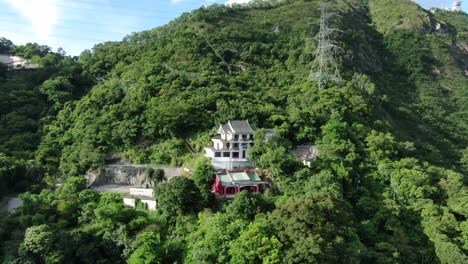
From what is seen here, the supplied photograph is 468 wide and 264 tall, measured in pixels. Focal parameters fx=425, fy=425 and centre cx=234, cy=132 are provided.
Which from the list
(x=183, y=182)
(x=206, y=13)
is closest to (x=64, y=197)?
(x=183, y=182)

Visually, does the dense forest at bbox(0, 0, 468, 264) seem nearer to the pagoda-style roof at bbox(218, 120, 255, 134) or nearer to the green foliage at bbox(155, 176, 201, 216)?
the green foliage at bbox(155, 176, 201, 216)

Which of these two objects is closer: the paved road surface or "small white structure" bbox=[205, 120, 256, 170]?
"small white structure" bbox=[205, 120, 256, 170]

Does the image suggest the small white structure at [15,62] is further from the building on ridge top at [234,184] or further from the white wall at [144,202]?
the building on ridge top at [234,184]

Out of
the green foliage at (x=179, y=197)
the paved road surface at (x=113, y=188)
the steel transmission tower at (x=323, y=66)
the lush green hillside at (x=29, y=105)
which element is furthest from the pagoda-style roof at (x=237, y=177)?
the steel transmission tower at (x=323, y=66)

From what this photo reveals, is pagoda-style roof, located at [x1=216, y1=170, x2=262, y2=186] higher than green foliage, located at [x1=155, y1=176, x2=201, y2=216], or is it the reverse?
pagoda-style roof, located at [x1=216, y1=170, x2=262, y2=186]

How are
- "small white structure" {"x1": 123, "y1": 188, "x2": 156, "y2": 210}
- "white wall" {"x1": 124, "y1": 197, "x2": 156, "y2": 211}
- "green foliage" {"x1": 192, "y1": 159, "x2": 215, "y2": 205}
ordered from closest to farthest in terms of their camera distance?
"green foliage" {"x1": 192, "y1": 159, "x2": 215, "y2": 205}, "white wall" {"x1": 124, "y1": 197, "x2": 156, "y2": 211}, "small white structure" {"x1": 123, "y1": 188, "x2": 156, "y2": 210}

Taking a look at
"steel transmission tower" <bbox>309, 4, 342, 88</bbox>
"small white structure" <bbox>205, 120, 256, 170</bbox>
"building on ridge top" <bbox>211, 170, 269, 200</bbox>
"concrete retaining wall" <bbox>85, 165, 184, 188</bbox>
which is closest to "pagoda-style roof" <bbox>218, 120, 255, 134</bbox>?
"small white structure" <bbox>205, 120, 256, 170</bbox>

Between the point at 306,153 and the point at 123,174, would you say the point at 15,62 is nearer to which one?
the point at 123,174

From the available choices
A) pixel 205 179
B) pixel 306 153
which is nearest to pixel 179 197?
pixel 205 179
